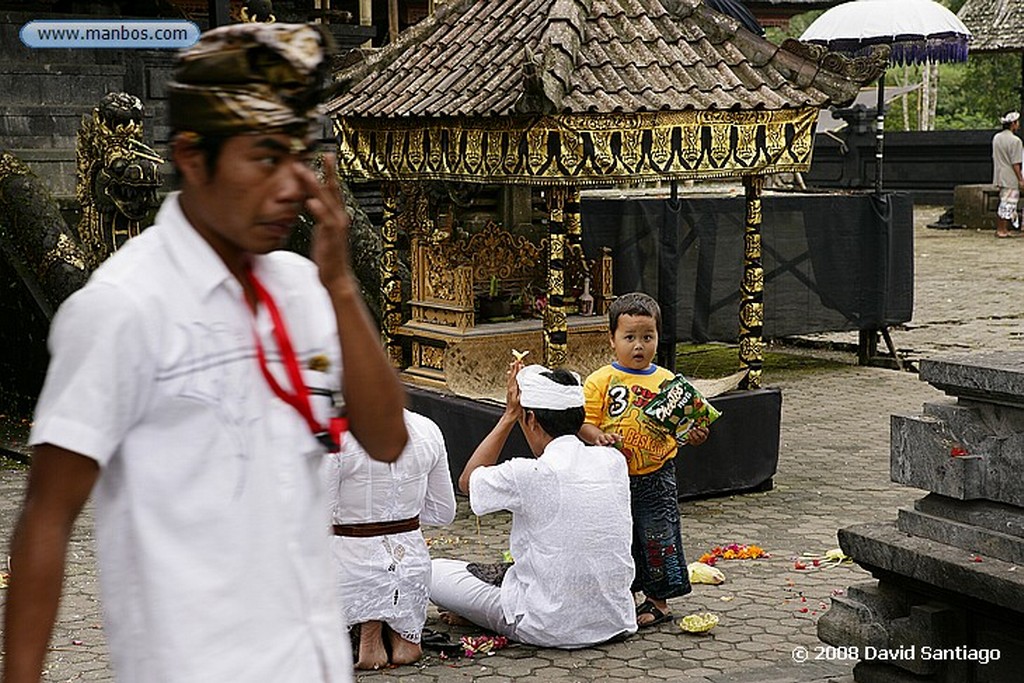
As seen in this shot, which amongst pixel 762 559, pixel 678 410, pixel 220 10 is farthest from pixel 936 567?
pixel 220 10

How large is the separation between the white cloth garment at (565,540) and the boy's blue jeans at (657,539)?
14.0 inches

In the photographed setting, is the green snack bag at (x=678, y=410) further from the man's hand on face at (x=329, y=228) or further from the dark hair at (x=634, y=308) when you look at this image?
the man's hand on face at (x=329, y=228)

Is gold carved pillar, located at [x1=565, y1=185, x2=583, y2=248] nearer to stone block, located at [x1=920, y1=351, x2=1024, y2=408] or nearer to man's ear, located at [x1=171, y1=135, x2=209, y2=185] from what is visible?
stone block, located at [x1=920, y1=351, x2=1024, y2=408]

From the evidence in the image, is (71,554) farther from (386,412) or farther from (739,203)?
(739,203)

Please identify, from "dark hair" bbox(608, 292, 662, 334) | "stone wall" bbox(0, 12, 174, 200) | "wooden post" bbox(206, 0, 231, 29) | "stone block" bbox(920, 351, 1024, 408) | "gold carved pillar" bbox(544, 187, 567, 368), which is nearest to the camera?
"stone block" bbox(920, 351, 1024, 408)

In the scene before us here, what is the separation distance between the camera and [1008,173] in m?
25.8

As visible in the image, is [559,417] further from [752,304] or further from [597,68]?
[752,304]

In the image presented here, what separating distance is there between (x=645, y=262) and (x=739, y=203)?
1484 millimetres

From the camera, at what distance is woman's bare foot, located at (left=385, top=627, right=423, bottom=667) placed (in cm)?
A: 646

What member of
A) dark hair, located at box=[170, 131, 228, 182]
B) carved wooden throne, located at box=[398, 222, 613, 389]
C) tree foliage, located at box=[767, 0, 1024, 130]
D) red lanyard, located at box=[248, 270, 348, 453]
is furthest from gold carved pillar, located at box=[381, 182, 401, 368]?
tree foliage, located at box=[767, 0, 1024, 130]

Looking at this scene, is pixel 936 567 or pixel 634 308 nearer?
pixel 936 567

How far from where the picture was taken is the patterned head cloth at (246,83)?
8.43 ft

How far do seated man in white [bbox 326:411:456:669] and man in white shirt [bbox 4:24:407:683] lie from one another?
361 cm

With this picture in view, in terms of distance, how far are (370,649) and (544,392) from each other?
131 cm
